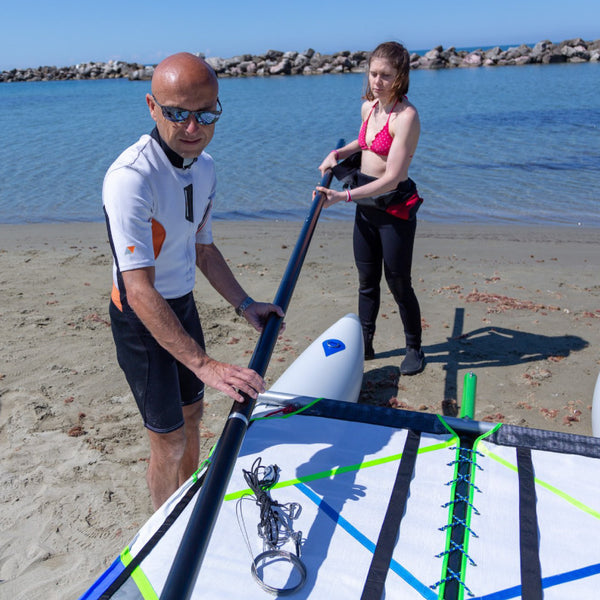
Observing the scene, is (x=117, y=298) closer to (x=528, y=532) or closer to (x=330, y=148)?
(x=528, y=532)

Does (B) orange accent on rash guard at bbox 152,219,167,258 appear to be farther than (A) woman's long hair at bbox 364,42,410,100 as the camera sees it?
No

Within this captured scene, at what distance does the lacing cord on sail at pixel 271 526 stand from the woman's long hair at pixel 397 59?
2415mm

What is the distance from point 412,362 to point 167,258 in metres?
2.57

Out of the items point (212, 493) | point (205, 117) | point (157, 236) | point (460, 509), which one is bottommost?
point (460, 509)

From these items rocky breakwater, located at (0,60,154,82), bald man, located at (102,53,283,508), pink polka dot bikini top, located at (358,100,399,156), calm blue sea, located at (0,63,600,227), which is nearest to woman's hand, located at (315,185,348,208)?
pink polka dot bikini top, located at (358,100,399,156)

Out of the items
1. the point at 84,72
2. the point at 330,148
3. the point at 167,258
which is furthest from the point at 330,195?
the point at 84,72

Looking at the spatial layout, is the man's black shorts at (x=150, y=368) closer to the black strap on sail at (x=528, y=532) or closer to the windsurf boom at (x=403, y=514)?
the windsurf boom at (x=403, y=514)

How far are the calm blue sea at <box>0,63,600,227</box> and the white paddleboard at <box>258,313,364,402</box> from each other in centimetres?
557

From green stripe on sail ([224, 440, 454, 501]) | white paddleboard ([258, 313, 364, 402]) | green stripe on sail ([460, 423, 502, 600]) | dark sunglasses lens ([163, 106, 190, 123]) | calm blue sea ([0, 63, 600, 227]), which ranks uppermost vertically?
dark sunglasses lens ([163, 106, 190, 123])

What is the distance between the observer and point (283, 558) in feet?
6.66

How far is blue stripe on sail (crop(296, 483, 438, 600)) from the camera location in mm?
1927

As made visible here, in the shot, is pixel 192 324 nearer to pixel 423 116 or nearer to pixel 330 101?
pixel 423 116

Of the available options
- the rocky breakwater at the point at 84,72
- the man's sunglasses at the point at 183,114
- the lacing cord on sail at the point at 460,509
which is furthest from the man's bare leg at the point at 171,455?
the rocky breakwater at the point at 84,72

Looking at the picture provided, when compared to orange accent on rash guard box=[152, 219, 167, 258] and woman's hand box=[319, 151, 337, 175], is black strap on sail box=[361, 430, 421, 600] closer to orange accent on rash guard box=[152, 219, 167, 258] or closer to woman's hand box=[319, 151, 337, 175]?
orange accent on rash guard box=[152, 219, 167, 258]
